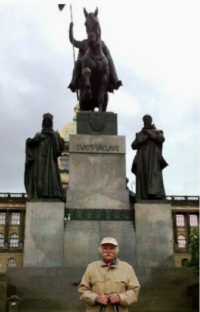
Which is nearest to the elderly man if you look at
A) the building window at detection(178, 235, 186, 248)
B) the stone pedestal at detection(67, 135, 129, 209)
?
the stone pedestal at detection(67, 135, 129, 209)

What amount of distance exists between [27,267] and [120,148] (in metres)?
4.71

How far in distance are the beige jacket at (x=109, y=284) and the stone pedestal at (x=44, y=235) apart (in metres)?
7.85

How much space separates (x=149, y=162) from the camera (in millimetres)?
14477

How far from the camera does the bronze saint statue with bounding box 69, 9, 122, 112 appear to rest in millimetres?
15898

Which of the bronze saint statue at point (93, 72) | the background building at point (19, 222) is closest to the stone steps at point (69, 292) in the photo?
the bronze saint statue at point (93, 72)

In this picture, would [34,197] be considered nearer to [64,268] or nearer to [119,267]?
[64,268]

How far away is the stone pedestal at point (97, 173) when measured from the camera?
553 inches

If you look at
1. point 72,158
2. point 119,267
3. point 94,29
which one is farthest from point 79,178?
point 119,267

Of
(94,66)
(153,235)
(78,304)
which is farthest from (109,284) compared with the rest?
(94,66)

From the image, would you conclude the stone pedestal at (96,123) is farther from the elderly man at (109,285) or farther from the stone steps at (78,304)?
the elderly man at (109,285)

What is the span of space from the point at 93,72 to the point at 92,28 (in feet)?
4.81

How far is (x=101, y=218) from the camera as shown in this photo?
1365cm

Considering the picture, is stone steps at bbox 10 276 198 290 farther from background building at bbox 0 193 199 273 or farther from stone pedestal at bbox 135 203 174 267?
background building at bbox 0 193 199 273

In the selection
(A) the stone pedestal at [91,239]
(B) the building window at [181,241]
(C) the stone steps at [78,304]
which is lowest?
(C) the stone steps at [78,304]
